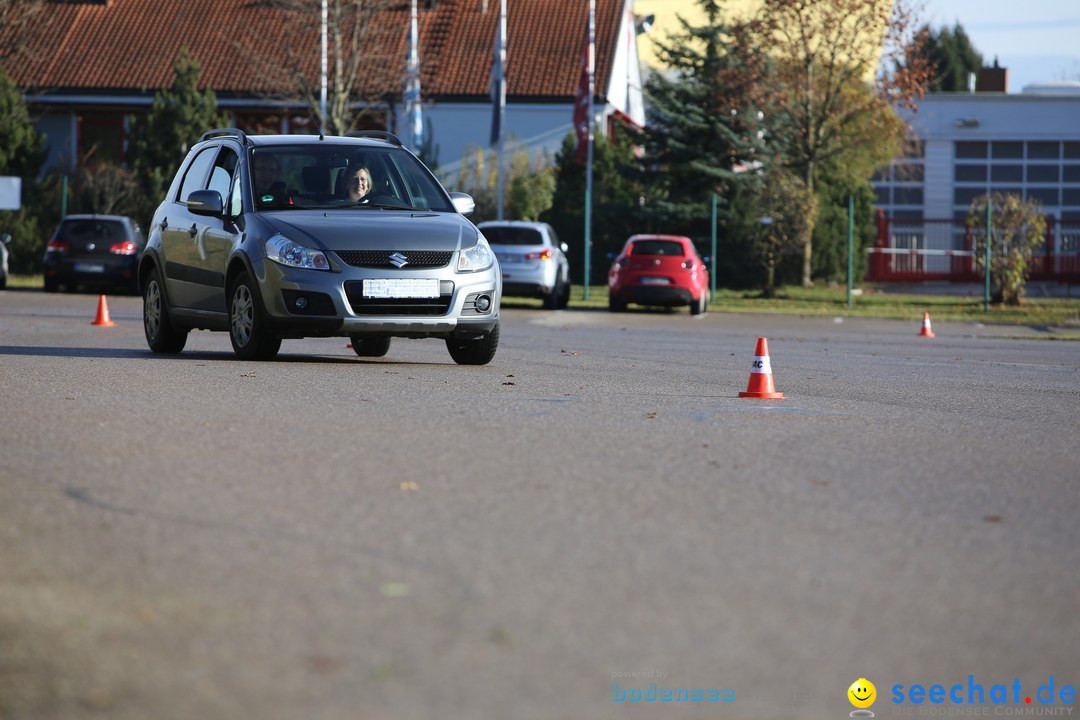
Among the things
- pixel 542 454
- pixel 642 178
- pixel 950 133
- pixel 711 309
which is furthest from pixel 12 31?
pixel 542 454

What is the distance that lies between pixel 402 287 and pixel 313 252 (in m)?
0.74

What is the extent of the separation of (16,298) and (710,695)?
27865 millimetres

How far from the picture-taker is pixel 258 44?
51.7 m

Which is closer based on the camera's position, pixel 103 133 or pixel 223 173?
pixel 223 173

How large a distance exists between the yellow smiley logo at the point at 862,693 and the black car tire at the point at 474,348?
9.93m

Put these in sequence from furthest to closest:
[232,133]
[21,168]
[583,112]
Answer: [21,168] < [583,112] < [232,133]

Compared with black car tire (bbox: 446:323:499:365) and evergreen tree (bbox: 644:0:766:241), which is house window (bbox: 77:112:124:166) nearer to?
evergreen tree (bbox: 644:0:766:241)

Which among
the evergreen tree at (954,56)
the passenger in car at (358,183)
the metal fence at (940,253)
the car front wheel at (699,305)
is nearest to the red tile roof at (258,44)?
the metal fence at (940,253)

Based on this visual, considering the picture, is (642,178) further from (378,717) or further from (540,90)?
(378,717)

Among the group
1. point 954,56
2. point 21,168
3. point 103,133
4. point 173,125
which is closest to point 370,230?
point 173,125

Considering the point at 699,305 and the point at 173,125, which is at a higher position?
the point at 173,125

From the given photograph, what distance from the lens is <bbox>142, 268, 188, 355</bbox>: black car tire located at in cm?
1532

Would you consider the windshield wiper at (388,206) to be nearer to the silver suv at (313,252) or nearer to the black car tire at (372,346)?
the silver suv at (313,252)

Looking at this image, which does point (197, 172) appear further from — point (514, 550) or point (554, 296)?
point (554, 296)
